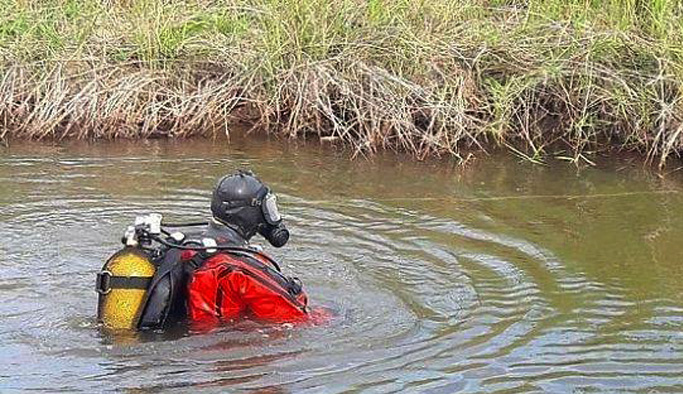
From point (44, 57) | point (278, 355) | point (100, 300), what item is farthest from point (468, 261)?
point (44, 57)

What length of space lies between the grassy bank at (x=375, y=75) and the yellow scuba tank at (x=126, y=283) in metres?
4.15

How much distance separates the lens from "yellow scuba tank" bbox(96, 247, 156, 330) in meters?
5.16

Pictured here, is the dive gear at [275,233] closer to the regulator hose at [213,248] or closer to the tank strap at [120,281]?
the regulator hose at [213,248]

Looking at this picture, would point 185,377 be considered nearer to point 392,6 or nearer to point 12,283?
point 12,283

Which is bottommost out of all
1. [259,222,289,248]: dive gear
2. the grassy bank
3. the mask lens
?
[259,222,289,248]: dive gear

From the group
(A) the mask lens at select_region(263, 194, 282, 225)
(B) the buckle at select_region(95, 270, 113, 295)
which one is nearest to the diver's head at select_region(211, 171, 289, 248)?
(A) the mask lens at select_region(263, 194, 282, 225)

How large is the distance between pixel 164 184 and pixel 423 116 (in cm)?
201

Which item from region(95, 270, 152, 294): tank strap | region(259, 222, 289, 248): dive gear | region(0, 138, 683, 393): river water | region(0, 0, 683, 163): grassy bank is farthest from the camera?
region(0, 0, 683, 163): grassy bank

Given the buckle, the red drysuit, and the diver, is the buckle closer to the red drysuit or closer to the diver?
the diver

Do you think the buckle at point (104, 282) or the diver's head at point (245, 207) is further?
the diver's head at point (245, 207)

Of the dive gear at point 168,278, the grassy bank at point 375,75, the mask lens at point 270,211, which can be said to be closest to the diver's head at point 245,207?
the mask lens at point 270,211

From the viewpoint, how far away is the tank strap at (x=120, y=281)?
5152 mm

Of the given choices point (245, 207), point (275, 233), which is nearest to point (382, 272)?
point (275, 233)

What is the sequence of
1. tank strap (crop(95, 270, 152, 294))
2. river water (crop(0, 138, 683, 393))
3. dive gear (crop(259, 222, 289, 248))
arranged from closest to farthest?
tank strap (crop(95, 270, 152, 294))
river water (crop(0, 138, 683, 393))
dive gear (crop(259, 222, 289, 248))
